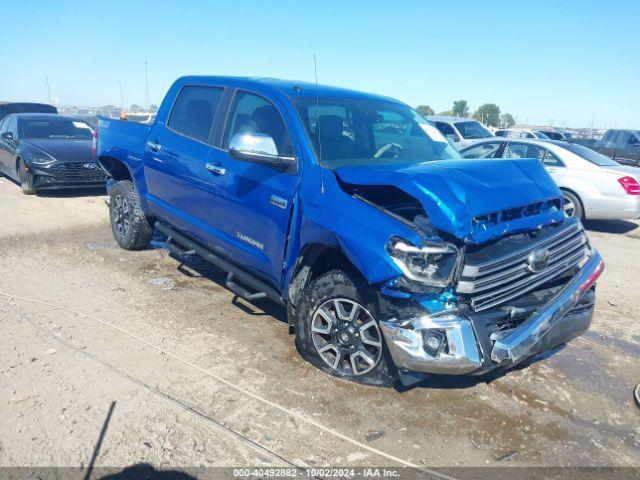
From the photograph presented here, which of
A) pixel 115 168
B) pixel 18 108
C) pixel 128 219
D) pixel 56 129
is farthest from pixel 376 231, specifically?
pixel 18 108

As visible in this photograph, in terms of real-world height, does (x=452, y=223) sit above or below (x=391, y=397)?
above

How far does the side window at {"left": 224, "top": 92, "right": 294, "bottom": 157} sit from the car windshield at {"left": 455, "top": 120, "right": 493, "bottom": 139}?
11.2 metres

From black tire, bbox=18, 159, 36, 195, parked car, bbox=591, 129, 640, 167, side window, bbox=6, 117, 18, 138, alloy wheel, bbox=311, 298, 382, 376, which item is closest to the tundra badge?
alloy wheel, bbox=311, 298, 382, 376

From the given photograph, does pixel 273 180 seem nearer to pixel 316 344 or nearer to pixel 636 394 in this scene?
pixel 316 344

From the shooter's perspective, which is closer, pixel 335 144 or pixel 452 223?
pixel 452 223

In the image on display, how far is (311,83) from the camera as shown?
478 cm

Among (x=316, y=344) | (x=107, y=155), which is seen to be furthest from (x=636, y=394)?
(x=107, y=155)

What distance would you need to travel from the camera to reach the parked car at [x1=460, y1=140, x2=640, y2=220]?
8578 mm

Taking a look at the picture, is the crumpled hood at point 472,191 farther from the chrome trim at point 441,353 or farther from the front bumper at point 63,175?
the front bumper at point 63,175

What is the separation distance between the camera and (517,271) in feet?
10.6

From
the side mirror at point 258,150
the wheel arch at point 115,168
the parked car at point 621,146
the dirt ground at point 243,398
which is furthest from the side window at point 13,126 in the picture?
the parked car at point 621,146

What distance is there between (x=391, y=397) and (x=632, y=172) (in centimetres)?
747

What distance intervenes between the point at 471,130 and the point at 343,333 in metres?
12.7

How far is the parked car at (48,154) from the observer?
31.6 ft
